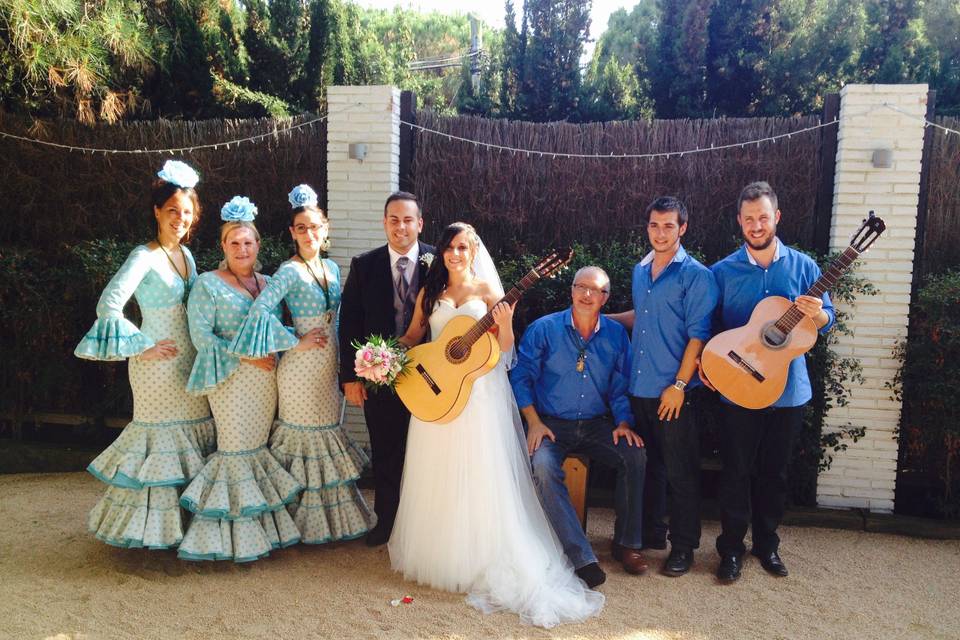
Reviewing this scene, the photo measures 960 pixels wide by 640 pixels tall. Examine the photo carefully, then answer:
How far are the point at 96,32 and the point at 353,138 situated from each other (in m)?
3.07

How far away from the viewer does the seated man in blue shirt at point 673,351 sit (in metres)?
3.61

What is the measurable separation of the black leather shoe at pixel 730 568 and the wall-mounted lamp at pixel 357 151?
367 cm

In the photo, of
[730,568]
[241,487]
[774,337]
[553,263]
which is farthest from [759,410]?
[241,487]

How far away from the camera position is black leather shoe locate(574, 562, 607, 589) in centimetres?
352

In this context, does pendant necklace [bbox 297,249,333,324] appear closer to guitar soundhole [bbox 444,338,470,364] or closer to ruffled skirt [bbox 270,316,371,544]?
ruffled skirt [bbox 270,316,371,544]

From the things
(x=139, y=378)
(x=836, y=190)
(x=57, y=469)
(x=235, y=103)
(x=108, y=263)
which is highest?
(x=235, y=103)

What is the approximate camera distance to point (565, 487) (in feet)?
12.3

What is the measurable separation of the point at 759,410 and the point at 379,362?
79.2 inches

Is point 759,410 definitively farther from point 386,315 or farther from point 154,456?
point 154,456

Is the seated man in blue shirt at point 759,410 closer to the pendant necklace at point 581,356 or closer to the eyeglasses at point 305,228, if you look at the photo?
the pendant necklace at point 581,356

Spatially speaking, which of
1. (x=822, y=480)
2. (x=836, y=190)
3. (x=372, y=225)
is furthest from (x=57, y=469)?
(x=836, y=190)

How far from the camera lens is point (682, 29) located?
8586 millimetres

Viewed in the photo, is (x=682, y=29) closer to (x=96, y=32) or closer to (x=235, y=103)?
(x=235, y=103)

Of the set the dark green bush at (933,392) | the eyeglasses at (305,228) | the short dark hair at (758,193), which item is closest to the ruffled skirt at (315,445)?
the eyeglasses at (305,228)
